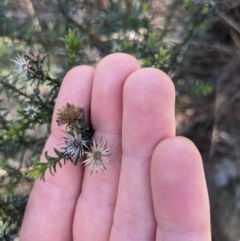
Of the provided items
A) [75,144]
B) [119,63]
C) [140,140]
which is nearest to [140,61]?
[119,63]

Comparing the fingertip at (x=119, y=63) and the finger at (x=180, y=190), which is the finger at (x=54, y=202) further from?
the finger at (x=180, y=190)

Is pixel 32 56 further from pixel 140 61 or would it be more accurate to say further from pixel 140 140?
pixel 140 61

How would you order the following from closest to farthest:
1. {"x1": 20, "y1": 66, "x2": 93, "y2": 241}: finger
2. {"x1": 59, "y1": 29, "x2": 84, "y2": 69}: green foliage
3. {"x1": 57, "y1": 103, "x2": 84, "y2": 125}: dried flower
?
{"x1": 57, "y1": 103, "x2": 84, "y2": 125}: dried flower, {"x1": 59, "y1": 29, "x2": 84, "y2": 69}: green foliage, {"x1": 20, "y1": 66, "x2": 93, "y2": 241}: finger

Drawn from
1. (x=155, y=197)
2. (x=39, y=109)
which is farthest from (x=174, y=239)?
(x=39, y=109)

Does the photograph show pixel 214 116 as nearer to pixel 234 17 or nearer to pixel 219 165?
pixel 219 165

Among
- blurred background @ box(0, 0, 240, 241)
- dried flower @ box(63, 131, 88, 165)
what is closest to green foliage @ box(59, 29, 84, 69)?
blurred background @ box(0, 0, 240, 241)

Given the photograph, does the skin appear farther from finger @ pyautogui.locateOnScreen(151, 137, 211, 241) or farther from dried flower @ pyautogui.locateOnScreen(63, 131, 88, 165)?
dried flower @ pyautogui.locateOnScreen(63, 131, 88, 165)
